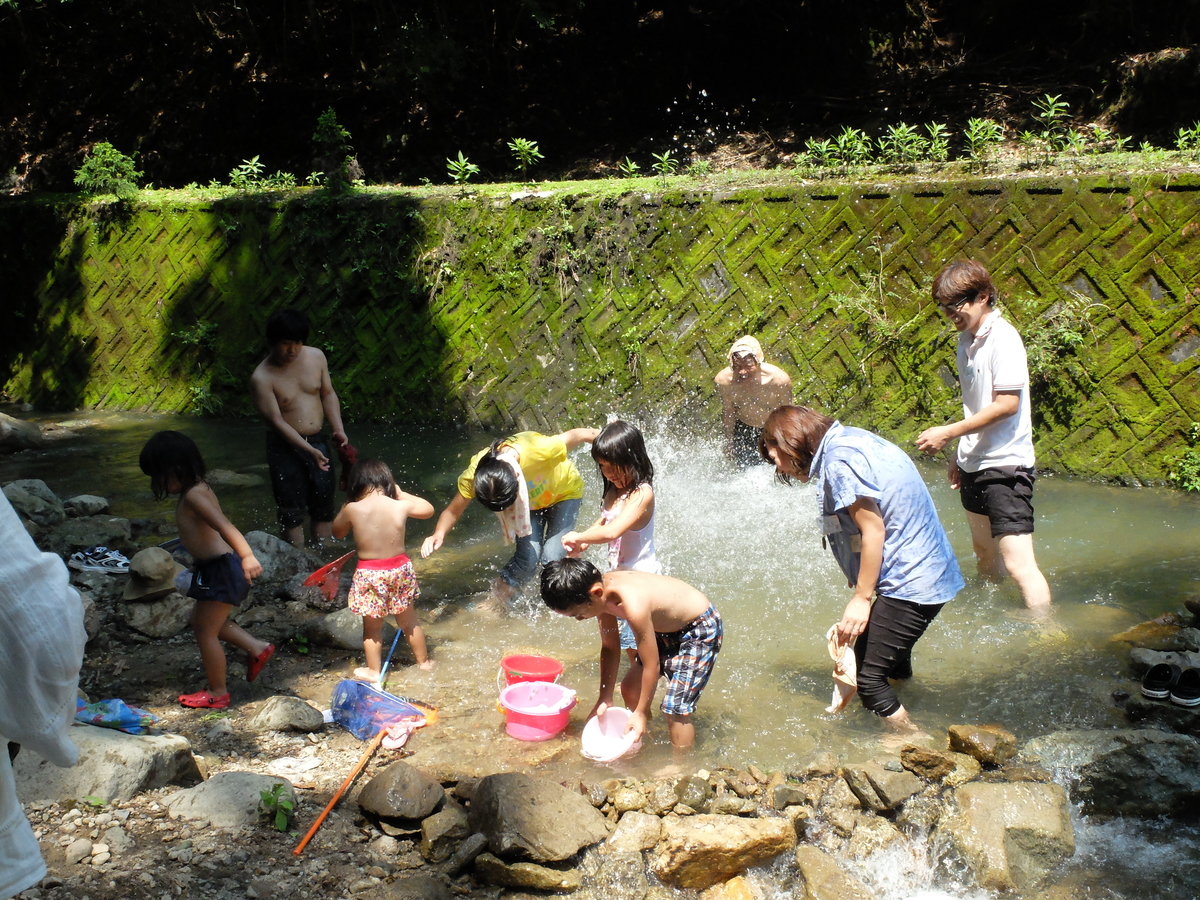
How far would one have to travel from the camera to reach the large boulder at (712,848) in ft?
10.2

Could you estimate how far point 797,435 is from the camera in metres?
3.54

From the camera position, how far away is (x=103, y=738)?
3.25 meters

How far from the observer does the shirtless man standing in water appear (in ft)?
19.4

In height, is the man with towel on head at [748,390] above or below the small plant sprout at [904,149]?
below

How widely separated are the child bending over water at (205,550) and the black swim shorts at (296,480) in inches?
74.2

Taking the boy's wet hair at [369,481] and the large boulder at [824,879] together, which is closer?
the large boulder at [824,879]

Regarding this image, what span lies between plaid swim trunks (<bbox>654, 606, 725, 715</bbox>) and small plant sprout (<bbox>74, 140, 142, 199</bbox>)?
9.97 m

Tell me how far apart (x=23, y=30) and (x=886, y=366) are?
16038 mm

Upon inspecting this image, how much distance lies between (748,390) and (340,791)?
3.88 meters

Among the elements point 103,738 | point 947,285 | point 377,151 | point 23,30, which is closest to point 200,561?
point 103,738

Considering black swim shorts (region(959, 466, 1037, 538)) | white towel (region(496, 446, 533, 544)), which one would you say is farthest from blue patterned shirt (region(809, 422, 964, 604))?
white towel (region(496, 446, 533, 544))

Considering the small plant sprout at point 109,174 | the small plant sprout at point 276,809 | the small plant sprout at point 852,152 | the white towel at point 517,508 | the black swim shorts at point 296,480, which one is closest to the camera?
the small plant sprout at point 276,809

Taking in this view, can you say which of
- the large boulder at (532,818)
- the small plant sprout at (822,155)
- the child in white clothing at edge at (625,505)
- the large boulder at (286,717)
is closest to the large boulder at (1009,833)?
the large boulder at (532,818)

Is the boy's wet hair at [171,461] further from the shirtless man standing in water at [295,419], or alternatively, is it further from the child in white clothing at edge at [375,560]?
the shirtless man standing in water at [295,419]
